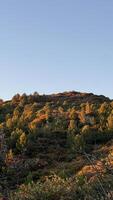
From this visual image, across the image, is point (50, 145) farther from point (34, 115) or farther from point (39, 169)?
point (34, 115)

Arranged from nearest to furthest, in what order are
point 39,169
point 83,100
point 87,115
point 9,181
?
point 9,181, point 39,169, point 87,115, point 83,100

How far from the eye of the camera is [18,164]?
50188mm

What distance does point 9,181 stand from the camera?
42.6 m

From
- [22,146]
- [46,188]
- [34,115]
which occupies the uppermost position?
[34,115]

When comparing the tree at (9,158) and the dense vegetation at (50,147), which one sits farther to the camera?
the tree at (9,158)

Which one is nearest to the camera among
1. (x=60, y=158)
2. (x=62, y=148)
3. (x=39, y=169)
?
(x=39, y=169)

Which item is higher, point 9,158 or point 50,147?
point 50,147

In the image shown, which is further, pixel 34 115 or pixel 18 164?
pixel 34 115

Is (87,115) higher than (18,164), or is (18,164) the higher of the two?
(87,115)

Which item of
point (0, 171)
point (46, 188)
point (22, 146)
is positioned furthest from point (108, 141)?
point (46, 188)

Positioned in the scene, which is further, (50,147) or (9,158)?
(50,147)

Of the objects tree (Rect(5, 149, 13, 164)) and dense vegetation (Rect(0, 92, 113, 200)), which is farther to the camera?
tree (Rect(5, 149, 13, 164))

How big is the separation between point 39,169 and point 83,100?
35544 millimetres

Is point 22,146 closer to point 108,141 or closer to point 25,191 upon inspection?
point 108,141
